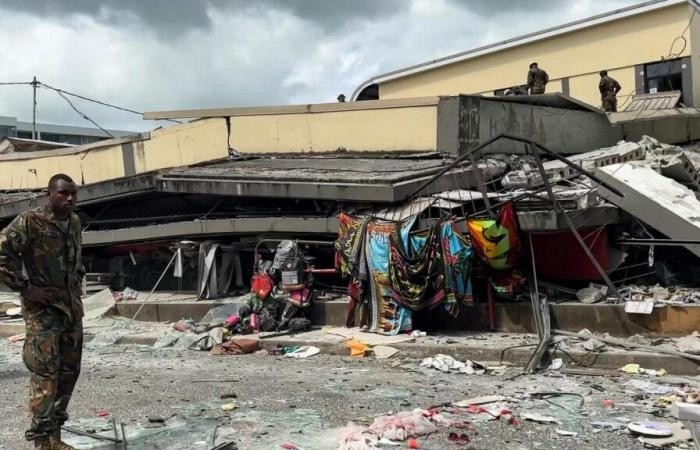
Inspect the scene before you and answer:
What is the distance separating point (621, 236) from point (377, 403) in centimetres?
497

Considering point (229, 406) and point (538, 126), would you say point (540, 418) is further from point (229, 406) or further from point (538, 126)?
point (538, 126)

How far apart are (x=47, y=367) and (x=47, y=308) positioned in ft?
1.25

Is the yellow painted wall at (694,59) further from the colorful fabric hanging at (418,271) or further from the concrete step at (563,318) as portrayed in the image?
the colorful fabric hanging at (418,271)

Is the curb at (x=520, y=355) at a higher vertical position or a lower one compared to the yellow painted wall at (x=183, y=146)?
lower

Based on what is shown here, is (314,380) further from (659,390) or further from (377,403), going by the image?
(659,390)

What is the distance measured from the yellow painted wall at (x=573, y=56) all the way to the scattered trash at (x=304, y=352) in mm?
16239

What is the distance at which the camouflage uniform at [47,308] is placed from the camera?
407 cm

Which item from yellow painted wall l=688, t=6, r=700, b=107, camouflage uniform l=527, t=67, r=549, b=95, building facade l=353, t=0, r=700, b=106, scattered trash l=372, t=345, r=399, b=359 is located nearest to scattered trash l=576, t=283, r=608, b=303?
scattered trash l=372, t=345, r=399, b=359

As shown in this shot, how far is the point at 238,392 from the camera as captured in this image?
19.8 ft

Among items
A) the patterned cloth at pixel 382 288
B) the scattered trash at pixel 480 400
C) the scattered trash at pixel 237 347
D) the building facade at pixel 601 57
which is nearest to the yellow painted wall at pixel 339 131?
the patterned cloth at pixel 382 288

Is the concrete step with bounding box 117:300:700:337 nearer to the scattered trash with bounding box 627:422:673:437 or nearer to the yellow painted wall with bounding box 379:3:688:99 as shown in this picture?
the scattered trash with bounding box 627:422:673:437

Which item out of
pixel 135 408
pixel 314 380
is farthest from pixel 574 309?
pixel 135 408

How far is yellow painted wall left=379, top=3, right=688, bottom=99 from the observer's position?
765 inches

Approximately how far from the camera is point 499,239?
8133mm
